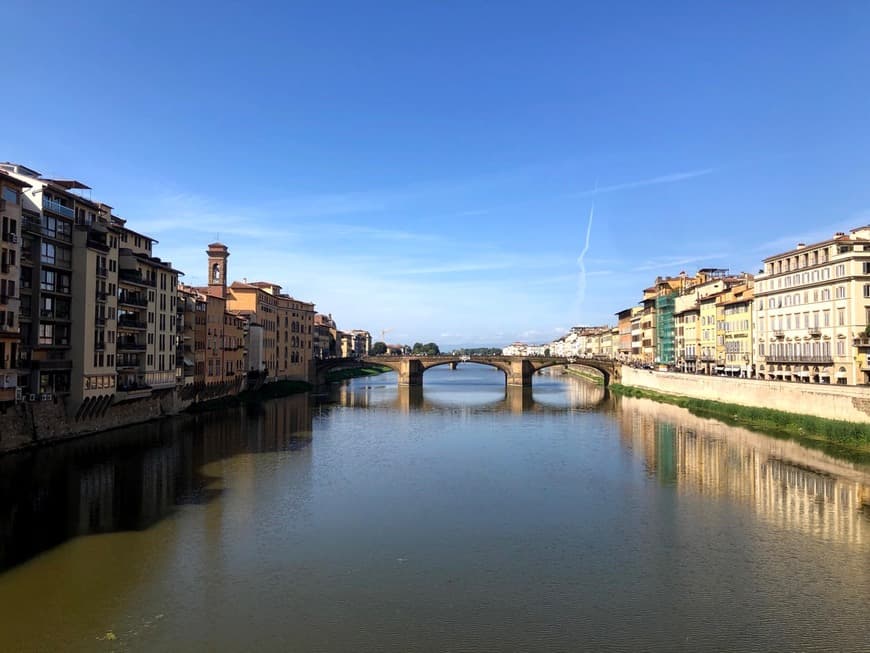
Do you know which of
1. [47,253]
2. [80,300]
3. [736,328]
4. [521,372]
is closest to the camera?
[47,253]

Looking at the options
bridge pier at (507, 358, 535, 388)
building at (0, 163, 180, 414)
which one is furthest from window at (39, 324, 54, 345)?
bridge pier at (507, 358, 535, 388)

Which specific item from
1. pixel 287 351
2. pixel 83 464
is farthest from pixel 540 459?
pixel 287 351

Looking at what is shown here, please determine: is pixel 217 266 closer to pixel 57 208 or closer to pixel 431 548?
pixel 57 208

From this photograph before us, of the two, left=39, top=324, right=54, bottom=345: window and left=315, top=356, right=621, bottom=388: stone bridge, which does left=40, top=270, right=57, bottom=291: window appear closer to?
left=39, top=324, right=54, bottom=345: window

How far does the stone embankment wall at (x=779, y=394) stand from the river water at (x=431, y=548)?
4.97 m

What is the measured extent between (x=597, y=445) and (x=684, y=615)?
78.8 feet

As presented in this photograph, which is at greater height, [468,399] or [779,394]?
[779,394]

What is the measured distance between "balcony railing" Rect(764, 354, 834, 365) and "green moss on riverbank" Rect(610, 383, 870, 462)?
4.55 m

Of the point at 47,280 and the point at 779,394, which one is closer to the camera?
the point at 47,280

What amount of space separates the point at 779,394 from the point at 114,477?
39.7 meters

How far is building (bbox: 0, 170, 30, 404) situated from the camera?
2820 centimetres

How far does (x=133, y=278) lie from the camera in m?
40.7

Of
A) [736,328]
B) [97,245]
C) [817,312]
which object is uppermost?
[97,245]

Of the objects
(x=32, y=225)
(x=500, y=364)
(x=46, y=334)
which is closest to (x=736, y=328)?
(x=500, y=364)
